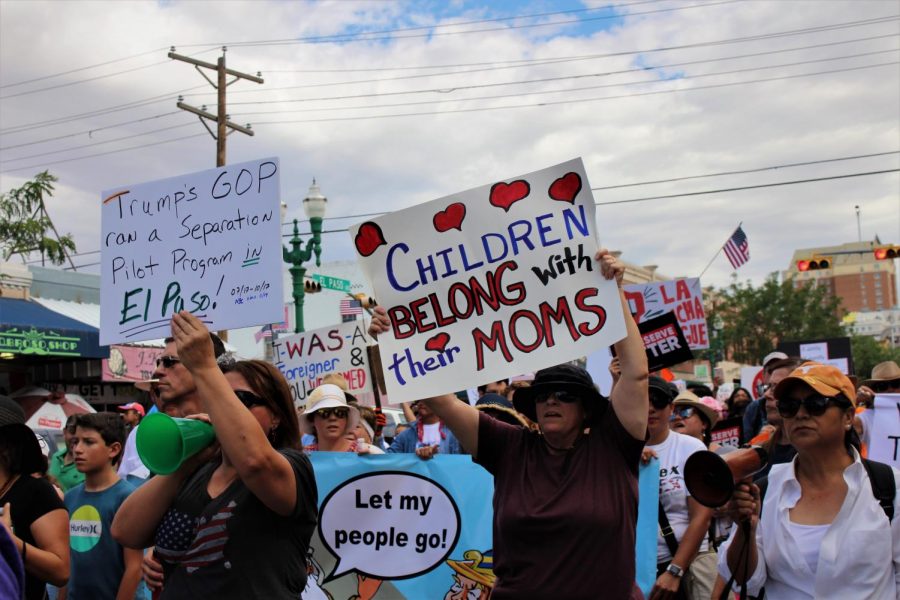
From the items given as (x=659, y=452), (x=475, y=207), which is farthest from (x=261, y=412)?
(x=659, y=452)

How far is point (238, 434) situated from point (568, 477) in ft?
4.44

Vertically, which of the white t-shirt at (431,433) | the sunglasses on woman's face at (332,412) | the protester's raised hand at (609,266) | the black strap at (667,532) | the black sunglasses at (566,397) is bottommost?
the black strap at (667,532)

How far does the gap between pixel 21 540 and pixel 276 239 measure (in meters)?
1.90

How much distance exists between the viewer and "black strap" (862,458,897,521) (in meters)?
3.20

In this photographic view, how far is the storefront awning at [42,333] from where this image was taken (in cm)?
1563

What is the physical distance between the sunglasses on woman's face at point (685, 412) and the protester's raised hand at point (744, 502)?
11.1 feet

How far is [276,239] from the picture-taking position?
4.81 metres

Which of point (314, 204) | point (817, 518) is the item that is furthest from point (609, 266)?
point (314, 204)

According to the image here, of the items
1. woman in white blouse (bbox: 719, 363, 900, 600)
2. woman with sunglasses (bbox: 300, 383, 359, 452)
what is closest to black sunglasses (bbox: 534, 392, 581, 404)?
woman in white blouse (bbox: 719, 363, 900, 600)

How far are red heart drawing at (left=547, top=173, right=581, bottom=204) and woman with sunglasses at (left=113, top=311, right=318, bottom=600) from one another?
5.06 ft

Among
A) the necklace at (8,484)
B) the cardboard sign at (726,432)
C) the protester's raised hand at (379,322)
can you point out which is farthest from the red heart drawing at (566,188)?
the cardboard sign at (726,432)

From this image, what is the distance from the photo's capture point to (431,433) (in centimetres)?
822

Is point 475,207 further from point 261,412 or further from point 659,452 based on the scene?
point 659,452

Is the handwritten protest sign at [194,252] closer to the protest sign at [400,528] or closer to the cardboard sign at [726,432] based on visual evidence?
the protest sign at [400,528]
